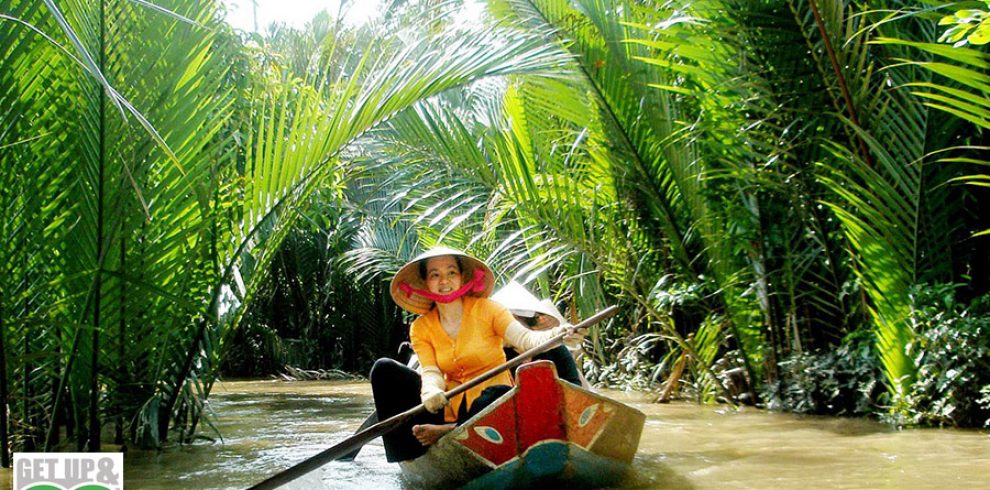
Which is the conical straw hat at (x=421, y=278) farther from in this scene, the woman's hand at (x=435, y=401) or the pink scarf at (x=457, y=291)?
the woman's hand at (x=435, y=401)

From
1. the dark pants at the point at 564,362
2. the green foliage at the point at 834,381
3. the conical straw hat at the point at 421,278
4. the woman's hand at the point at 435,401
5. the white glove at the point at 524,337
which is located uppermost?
the conical straw hat at the point at 421,278

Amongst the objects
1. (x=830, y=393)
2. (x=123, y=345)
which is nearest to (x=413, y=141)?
(x=123, y=345)

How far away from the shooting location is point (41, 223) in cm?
414

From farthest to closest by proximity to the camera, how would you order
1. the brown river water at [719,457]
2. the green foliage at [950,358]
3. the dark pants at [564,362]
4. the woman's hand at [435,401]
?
the green foliage at [950,358] < the dark pants at [564,362] < the brown river water at [719,457] < the woman's hand at [435,401]

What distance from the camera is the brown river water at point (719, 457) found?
4.00 meters

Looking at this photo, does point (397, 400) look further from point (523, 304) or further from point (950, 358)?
point (950, 358)

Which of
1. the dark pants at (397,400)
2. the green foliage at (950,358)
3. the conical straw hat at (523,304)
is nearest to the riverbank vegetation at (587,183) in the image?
the green foliage at (950,358)

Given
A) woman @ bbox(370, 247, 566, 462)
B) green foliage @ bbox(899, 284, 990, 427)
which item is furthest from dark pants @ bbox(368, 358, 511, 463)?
green foliage @ bbox(899, 284, 990, 427)

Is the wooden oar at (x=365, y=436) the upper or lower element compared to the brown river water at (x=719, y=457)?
upper

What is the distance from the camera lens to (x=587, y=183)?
282 inches

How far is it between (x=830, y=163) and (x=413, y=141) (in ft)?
8.86

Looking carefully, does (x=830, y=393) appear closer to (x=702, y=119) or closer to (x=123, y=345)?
(x=702, y=119)

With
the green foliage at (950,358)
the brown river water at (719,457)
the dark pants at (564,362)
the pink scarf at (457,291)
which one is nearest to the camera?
the brown river water at (719,457)

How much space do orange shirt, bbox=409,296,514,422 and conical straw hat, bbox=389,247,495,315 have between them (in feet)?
0.30
